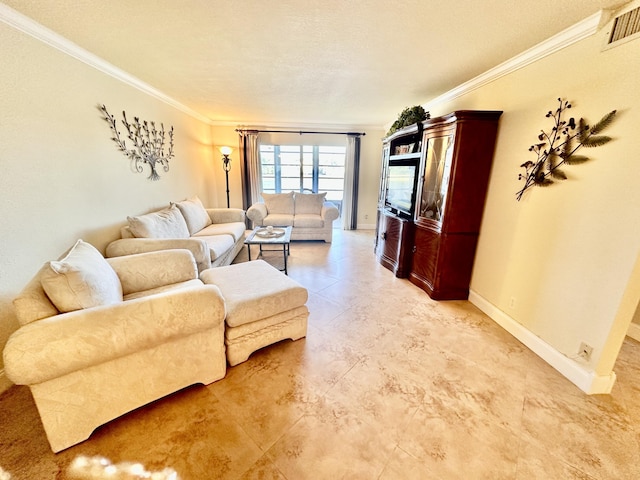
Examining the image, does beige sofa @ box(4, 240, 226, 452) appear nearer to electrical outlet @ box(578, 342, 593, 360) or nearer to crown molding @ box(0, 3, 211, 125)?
crown molding @ box(0, 3, 211, 125)

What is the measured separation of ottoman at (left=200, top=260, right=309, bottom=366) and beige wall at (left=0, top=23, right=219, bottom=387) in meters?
1.15

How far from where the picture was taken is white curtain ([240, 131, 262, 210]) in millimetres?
5305

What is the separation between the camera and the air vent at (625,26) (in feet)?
4.56

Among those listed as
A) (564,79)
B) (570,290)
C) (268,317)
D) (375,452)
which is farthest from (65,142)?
(570,290)

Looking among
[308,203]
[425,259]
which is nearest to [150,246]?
[425,259]

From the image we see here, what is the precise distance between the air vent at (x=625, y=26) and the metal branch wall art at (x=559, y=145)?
36 cm

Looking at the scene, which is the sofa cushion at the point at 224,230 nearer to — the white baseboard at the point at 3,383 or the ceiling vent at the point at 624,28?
the white baseboard at the point at 3,383

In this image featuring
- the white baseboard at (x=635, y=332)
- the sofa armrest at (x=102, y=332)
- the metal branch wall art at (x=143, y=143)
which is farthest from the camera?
the metal branch wall art at (x=143, y=143)

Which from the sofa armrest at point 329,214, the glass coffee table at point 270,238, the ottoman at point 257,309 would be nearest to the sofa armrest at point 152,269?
the ottoman at point 257,309

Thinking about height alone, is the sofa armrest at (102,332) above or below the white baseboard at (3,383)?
above

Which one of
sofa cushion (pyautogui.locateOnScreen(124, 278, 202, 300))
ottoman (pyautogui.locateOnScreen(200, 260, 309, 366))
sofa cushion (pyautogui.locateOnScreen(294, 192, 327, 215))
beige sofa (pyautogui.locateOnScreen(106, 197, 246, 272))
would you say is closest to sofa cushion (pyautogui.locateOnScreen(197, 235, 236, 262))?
beige sofa (pyautogui.locateOnScreen(106, 197, 246, 272))

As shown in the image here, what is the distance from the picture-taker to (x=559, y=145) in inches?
69.6

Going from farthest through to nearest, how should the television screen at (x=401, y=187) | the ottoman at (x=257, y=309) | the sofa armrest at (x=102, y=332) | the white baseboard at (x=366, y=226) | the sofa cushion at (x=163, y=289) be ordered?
the white baseboard at (x=366, y=226) → the television screen at (x=401, y=187) → the sofa cushion at (x=163, y=289) → the ottoman at (x=257, y=309) → the sofa armrest at (x=102, y=332)

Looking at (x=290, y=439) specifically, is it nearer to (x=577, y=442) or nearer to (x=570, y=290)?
(x=577, y=442)
